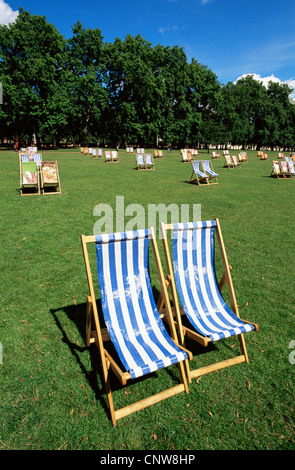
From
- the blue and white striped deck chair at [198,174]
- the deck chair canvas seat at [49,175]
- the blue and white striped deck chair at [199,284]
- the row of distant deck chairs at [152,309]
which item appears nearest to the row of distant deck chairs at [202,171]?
the blue and white striped deck chair at [198,174]

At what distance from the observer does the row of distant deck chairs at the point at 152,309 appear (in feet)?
8.27

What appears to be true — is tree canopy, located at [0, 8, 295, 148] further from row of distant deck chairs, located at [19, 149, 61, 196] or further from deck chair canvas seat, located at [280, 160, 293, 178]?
row of distant deck chairs, located at [19, 149, 61, 196]

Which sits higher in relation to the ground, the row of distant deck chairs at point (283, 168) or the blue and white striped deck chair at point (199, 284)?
the row of distant deck chairs at point (283, 168)

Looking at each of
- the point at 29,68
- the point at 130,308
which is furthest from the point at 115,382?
the point at 29,68

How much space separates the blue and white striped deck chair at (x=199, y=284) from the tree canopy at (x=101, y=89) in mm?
41011

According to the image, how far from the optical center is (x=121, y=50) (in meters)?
46.3

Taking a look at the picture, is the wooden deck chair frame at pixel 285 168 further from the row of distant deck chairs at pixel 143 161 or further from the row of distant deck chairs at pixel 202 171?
the row of distant deck chairs at pixel 143 161

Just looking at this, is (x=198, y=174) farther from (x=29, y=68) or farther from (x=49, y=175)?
(x=29, y=68)

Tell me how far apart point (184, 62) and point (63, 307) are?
186ft

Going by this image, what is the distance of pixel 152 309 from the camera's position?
3045 millimetres

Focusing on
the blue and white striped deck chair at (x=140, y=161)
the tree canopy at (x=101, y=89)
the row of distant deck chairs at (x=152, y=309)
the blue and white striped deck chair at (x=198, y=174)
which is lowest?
the row of distant deck chairs at (x=152, y=309)

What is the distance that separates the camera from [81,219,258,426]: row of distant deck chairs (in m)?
2.52
